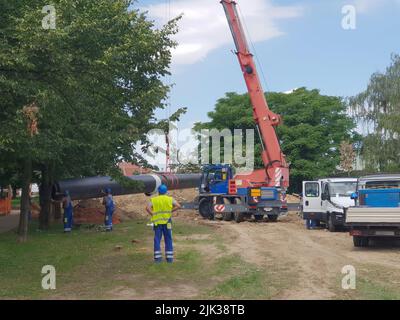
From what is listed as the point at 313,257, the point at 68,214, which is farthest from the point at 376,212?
the point at 68,214

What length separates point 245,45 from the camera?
87.9 feet

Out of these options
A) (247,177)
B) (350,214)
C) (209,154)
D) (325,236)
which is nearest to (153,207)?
(350,214)

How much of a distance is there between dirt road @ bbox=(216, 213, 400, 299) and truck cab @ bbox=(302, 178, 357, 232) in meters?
0.68

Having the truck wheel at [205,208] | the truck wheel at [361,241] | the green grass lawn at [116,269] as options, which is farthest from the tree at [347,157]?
the truck wheel at [361,241]

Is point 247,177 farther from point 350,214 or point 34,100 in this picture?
point 34,100

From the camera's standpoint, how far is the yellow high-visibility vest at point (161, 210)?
1278cm

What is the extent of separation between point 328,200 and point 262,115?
5794 mm

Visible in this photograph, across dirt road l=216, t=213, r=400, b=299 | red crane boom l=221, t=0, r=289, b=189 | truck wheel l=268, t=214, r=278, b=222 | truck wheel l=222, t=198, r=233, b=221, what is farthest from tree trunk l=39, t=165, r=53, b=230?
truck wheel l=268, t=214, r=278, b=222

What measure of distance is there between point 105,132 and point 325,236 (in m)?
9.95

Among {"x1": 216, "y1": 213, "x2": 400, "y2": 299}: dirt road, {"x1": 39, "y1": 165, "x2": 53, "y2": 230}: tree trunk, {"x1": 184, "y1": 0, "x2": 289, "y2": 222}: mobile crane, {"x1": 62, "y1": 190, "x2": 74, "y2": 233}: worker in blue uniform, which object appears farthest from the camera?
{"x1": 184, "y1": 0, "x2": 289, "y2": 222}: mobile crane

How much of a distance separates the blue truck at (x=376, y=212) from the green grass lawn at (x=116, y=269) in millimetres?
3800

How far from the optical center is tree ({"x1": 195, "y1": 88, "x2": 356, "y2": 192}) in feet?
164

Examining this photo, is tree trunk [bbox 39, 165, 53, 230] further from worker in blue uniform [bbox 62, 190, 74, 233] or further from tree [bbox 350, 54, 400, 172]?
tree [bbox 350, 54, 400, 172]

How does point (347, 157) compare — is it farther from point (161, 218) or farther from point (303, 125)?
point (161, 218)
